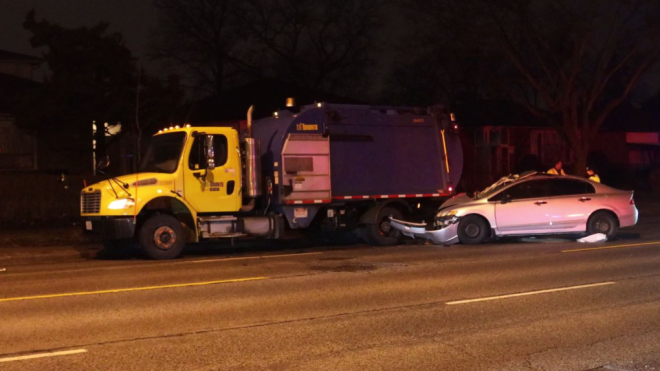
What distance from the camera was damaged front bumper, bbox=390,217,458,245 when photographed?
1858 centimetres

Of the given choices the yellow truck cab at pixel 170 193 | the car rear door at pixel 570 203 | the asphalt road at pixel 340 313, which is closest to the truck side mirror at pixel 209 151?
the yellow truck cab at pixel 170 193

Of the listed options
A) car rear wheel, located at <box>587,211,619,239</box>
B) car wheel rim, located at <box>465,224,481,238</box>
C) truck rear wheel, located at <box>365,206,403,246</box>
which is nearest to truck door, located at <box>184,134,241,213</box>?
truck rear wheel, located at <box>365,206,403,246</box>

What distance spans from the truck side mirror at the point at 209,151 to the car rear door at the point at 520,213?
630 cm

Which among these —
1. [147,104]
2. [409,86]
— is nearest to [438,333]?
[147,104]

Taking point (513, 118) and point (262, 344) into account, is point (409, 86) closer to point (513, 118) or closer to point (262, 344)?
point (513, 118)

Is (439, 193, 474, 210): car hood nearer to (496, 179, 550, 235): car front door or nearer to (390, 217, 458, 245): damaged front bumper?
(390, 217, 458, 245): damaged front bumper

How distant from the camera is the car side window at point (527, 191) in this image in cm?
1877

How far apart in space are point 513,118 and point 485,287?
38.9 m

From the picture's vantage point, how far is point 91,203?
55.3 feet

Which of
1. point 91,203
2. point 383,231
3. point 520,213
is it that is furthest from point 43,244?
point 520,213

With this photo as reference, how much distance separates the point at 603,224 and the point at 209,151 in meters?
9.16

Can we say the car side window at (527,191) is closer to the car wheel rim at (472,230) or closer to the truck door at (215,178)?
the car wheel rim at (472,230)

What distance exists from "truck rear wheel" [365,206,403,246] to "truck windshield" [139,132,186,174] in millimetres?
5066

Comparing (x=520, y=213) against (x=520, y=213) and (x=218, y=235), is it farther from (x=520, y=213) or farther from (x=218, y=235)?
(x=218, y=235)
